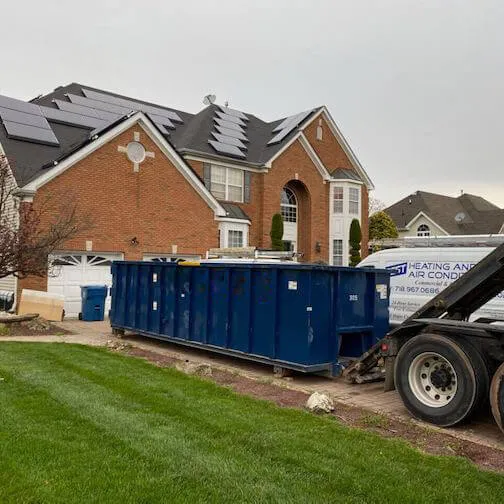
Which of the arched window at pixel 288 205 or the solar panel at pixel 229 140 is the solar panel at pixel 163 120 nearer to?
the solar panel at pixel 229 140

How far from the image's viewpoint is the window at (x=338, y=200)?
3089 cm

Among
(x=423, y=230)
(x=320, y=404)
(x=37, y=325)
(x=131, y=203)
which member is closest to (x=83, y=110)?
(x=131, y=203)

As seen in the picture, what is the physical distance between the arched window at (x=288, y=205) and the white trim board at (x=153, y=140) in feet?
30.1

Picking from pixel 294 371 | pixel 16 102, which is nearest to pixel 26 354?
pixel 294 371

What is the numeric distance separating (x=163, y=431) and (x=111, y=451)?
74 cm

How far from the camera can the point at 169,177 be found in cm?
1967

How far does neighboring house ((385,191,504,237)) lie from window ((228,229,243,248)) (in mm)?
25331

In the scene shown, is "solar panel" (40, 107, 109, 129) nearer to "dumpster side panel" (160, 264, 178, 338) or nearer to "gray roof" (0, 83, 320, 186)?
"gray roof" (0, 83, 320, 186)

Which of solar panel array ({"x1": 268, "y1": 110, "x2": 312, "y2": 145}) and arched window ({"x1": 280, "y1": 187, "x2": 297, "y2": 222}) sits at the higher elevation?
solar panel array ({"x1": 268, "y1": 110, "x2": 312, "y2": 145})

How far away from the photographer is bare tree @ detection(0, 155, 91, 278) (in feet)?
43.6

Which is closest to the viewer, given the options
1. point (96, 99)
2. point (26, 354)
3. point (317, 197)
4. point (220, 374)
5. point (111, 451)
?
point (111, 451)

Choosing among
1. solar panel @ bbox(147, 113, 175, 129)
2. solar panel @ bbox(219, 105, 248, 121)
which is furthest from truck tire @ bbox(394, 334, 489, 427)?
solar panel @ bbox(219, 105, 248, 121)

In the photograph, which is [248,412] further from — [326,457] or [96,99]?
[96,99]

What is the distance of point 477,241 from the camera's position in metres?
9.85
